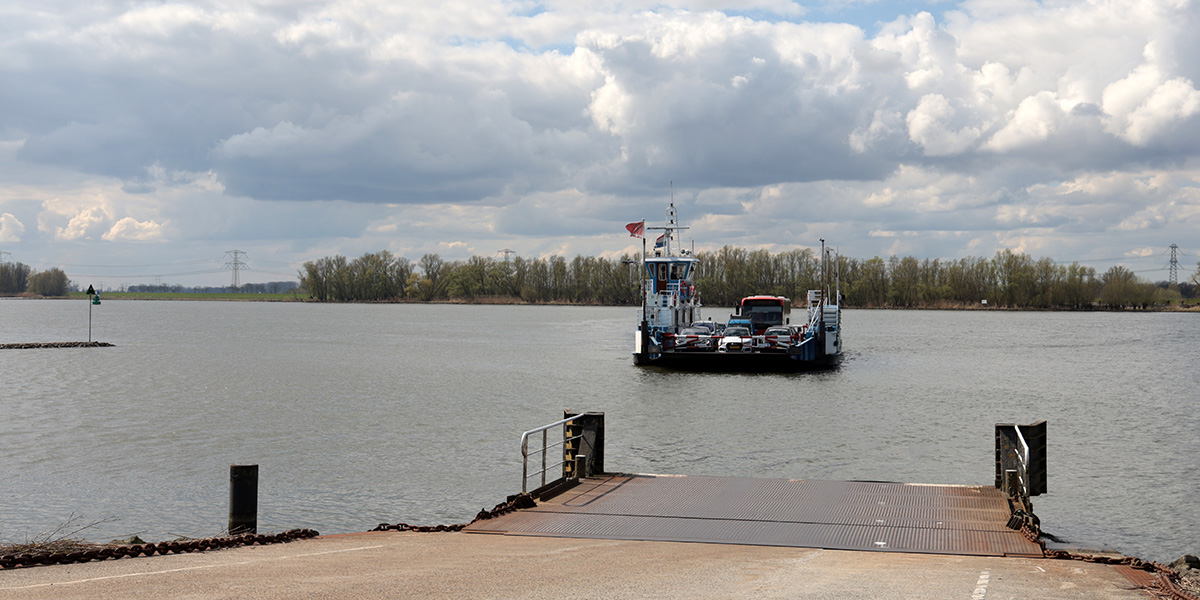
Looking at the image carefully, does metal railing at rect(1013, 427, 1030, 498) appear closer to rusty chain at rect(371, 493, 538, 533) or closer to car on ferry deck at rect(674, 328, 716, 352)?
rusty chain at rect(371, 493, 538, 533)

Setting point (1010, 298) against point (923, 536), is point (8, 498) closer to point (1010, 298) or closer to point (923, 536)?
point (923, 536)

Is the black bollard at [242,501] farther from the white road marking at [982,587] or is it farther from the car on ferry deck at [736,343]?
the car on ferry deck at [736,343]

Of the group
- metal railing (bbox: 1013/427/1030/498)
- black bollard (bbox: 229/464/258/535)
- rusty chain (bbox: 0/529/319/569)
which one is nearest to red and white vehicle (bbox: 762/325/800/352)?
metal railing (bbox: 1013/427/1030/498)

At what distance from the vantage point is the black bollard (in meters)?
12.5

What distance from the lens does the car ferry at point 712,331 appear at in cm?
5122

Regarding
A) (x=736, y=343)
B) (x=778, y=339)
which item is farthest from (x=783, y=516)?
(x=778, y=339)

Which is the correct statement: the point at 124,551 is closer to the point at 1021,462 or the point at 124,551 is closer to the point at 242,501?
the point at 242,501

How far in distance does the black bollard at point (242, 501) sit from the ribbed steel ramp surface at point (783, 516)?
314 cm

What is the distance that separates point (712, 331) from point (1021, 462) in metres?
43.0

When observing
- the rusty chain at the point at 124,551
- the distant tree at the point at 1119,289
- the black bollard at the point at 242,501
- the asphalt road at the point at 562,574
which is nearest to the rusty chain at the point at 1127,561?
the asphalt road at the point at 562,574

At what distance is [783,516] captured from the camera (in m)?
12.9

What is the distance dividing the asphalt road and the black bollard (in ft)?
5.88

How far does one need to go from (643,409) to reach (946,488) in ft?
67.6

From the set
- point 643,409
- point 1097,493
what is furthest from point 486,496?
point 643,409
